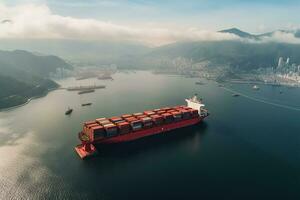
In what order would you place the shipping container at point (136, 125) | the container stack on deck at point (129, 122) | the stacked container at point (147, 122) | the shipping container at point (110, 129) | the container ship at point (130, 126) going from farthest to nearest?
the stacked container at point (147, 122), the shipping container at point (136, 125), the shipping container at point (110, 129), the container stack on deck at point (129, 122), the container ship at point (130, 126)

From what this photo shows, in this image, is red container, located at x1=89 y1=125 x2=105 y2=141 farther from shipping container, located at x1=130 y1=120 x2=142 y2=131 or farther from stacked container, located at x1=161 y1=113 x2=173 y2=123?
stacked container, located at x1=161 y1=113 x2=173 y2=123

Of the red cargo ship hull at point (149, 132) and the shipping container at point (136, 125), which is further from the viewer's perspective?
the shipping container at point (136, 125)

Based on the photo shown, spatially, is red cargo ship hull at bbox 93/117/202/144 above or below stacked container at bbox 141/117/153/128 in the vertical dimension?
below

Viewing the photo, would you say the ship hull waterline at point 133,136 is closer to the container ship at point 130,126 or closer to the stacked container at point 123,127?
the container ship at point 130,126

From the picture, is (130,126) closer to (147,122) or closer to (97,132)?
(147,122)

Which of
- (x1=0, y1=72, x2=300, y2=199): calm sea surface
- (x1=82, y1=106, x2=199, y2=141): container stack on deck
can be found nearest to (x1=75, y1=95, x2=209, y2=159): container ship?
(x1=82, y1=106, x2=199, y2=141): container stack on deck

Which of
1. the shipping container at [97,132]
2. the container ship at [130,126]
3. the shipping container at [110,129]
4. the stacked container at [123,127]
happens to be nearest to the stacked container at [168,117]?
the container ship at [130,126]

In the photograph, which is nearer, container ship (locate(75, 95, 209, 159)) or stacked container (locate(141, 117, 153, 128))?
container ship (locate(75, 95, 209, 159))

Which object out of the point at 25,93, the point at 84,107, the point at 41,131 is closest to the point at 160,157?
the point at 41,131

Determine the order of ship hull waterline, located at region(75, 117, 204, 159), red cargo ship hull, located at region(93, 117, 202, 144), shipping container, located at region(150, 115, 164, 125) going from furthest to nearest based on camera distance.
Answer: shipping container, located at region(150, 115, 164, 125)
red cargo ship hull, located at region(93, 117, 202, 144)
ship hull waterline, located at region(75, 117, 204, 159)
